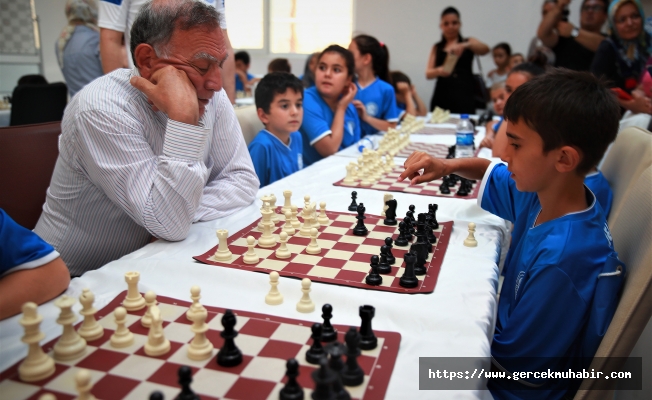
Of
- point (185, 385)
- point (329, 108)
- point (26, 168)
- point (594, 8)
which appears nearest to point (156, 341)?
point (185, 385)

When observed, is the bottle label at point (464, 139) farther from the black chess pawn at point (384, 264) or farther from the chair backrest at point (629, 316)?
the black chess pawn at point (384, 264)

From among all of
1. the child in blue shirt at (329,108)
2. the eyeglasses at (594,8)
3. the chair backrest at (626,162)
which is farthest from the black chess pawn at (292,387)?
the eyeglasses at (594,8)

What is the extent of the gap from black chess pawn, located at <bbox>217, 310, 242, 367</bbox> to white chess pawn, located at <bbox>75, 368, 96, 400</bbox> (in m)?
0.21

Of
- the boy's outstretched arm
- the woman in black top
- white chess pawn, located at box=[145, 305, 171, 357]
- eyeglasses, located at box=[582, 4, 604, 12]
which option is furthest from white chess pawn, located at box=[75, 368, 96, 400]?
eyeglasses, located at box=[582, 4, 604, 12]

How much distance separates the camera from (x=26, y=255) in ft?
3.50

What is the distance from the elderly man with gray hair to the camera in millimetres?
1424

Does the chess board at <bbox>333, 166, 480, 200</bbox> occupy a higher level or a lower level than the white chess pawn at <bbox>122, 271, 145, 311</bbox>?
lower

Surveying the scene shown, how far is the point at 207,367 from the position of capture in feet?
2.84

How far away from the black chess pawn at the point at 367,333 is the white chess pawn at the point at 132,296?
19.1 inches

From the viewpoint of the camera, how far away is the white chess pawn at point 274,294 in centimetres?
111

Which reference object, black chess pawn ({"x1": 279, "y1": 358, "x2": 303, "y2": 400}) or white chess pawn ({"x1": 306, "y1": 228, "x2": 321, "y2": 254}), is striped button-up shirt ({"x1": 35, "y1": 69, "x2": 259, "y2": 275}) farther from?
black chess pawn ({"x1": 279, "y1": 358, "x2": 303, "y2": 400})

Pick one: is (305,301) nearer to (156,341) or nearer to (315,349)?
(315,349)

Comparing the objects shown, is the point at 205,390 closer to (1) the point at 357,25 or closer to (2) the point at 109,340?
(2) the point at 109,340

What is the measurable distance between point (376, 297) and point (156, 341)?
19.2 inches
